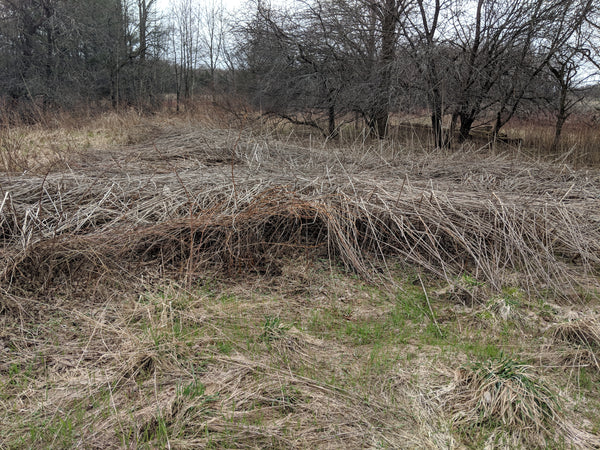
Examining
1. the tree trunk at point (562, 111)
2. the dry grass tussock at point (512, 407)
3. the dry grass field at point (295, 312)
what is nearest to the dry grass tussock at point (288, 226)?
the dry grass field at point (295, 312)

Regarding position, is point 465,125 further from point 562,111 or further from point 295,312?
point 295,312

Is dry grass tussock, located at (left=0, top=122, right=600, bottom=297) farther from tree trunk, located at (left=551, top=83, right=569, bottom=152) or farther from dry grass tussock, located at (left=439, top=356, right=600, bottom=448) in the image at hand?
tree trunk, located at (left=551, top=83, right=569, bottom=152)

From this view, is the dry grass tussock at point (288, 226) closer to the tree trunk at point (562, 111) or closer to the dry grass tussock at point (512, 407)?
the dry grass tussock at point (512, 407)

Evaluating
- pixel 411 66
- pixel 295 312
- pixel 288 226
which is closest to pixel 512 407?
pixel 295 312

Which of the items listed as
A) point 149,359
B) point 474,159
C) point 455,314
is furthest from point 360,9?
point 149,359

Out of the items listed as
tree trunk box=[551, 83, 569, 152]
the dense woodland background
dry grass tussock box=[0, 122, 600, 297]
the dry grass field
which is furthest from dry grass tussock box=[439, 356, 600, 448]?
tree trunk box=[551, 83, 569, 152]

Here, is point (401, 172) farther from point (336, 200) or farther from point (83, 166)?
point (83, 166)

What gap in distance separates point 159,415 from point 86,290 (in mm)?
1375

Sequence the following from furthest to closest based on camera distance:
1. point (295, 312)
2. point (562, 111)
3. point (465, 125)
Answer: point (465, 125)
point (562, 111)
point (295, 312)

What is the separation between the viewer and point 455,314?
100 inches

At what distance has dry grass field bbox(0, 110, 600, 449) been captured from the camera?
1662 mm

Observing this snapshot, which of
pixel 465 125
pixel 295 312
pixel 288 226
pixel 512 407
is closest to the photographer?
pixel 512 407

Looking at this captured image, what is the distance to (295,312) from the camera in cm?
257

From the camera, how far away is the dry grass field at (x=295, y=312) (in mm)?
1662
